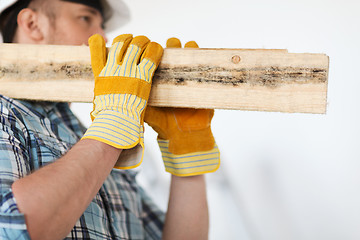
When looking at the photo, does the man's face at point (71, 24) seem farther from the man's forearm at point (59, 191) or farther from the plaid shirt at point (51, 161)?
the man's forearm at point (59, 191)

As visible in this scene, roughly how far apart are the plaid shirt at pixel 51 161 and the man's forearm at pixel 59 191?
22mm

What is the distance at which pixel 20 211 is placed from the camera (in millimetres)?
667

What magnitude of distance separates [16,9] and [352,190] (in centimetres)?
155

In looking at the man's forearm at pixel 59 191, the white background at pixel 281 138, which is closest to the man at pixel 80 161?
the man's forearm at pixel 59 191

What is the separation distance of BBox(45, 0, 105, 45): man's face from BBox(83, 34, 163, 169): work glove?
0.61 metres

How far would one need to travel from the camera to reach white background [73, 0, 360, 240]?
1.48 m

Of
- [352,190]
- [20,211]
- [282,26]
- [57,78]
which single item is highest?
[282,26]

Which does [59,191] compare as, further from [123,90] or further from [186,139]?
[186,139]

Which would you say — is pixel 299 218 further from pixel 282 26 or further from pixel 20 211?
pixel 20 211

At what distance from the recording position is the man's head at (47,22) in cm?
147

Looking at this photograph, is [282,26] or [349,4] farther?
[282,26]

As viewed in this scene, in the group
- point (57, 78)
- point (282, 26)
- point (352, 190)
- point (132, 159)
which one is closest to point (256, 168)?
point (352, 190)

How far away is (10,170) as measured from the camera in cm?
78

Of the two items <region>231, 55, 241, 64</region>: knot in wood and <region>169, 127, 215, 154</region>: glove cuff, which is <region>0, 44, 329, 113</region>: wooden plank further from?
<region>169, 127, 215, 154</region>: glove cuff
